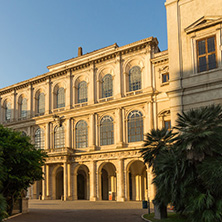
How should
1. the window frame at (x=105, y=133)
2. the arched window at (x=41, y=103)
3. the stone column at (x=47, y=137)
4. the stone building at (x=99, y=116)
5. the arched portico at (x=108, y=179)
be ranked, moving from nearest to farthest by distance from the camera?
the stone building at (x=99, y=116), the window frame at (x=105, y=133), the arched portico at (x=108, y=179), the stone column at (x=47, y=137), the arched window at (x=41, y=103)

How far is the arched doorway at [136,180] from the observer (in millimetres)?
39844

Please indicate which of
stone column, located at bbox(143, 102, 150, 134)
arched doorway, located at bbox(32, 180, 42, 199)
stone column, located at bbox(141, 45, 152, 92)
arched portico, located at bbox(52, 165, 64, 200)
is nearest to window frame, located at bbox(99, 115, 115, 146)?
stone column, located at bbox(143, 102, 150, 134)

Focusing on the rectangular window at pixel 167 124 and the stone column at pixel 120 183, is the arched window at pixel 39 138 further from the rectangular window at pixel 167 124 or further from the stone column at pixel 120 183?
the rectangular window at pixel 167 124

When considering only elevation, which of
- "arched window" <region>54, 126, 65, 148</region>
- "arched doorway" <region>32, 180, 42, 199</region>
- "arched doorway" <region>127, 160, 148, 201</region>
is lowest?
"arched doorway" <region>32, 180, 42, 199</region>

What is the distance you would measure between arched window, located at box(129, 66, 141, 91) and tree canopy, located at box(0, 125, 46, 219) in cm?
1880

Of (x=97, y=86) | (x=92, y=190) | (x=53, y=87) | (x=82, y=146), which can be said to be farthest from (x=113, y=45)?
(x=92, y=190)

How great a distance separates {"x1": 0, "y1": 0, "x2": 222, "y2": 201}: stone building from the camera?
122 ft

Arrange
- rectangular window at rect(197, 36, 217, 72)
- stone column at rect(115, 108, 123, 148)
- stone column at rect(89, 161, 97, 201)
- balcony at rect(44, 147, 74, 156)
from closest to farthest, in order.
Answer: rectangular window at rect(197, 36, 217, 72), stone column at rect(115, 108, 123, 148), stone column at rect(89, 161, 97, 201), balcony at rect(44, 147, 74, 156)

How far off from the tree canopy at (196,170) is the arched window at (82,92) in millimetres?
29521

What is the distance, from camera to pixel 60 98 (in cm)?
4691

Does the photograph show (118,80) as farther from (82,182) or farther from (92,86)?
(82,182)

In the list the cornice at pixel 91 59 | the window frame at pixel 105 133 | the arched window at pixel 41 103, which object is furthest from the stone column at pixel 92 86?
the arched window at pixel 41 103

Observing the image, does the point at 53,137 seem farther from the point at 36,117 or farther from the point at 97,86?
the point at 97,86

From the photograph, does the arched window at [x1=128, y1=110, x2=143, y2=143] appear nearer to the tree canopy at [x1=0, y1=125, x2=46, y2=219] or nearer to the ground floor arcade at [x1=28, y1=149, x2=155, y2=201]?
the ground floor arcade at [x1=28, y1=149, x2=155, y2=201]
